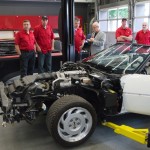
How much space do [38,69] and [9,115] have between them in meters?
3.17

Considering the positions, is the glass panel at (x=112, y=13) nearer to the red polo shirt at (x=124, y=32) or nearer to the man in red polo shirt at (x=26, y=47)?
the red polo shirt at (x=124, y=32)

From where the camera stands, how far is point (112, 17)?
1359 centimetres

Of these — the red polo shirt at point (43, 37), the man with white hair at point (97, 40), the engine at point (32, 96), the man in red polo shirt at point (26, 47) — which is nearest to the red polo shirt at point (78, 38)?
the man with white hair at point (97, 40)

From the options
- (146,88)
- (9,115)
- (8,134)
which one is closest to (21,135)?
(8,134)

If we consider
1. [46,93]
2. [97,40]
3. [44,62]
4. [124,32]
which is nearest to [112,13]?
[124,32]

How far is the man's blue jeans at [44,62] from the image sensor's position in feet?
20.1

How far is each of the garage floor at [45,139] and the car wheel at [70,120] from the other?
15 cm

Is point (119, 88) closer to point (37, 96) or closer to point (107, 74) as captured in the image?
point (107, 74)

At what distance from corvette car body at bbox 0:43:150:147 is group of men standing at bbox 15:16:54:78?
2299 mm

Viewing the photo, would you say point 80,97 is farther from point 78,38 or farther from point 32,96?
point 78,38

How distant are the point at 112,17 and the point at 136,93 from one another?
11064mm

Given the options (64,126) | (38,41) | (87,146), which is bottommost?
(87,146)

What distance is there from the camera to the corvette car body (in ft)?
10.1

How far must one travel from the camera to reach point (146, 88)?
311cm
